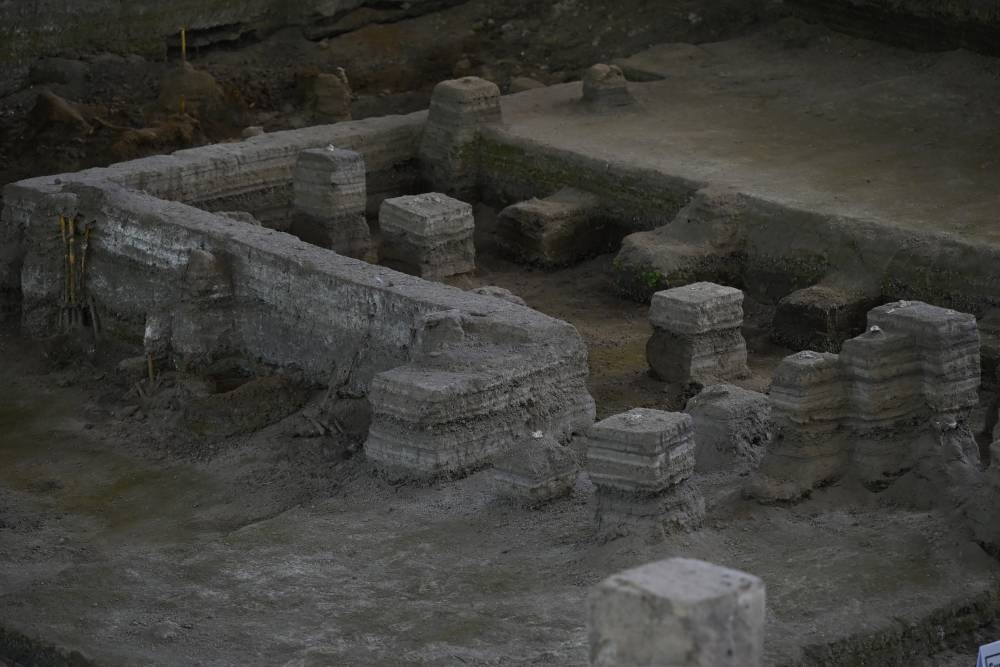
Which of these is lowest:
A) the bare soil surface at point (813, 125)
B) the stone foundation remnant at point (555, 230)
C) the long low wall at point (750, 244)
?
the stone foundation remnant at point (555, 230)

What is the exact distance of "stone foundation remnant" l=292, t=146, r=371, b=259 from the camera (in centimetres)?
1397

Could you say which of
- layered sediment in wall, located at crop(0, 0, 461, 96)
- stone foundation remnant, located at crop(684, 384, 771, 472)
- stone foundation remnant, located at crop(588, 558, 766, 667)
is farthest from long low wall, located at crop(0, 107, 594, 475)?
stone foundation remnant, located at crop(588, 558, 766, 667)

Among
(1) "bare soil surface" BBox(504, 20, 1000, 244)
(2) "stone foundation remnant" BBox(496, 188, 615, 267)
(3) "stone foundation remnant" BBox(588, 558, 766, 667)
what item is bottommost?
(2) "stone foundation remnant" BBox(496, 188, 615, 267)

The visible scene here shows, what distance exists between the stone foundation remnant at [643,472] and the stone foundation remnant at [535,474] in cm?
54

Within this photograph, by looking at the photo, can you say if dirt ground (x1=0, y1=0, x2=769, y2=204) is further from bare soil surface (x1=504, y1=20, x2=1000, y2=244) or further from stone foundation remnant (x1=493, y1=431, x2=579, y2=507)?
stone foundation remnant (x1=493, y1=431, x2=579, y2=507)

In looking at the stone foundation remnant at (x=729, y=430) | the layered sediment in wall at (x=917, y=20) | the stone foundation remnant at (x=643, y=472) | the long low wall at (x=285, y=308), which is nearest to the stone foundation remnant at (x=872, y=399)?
the stone foundation remnant at (x=729, y=430)

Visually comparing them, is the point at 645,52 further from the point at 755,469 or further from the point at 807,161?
the point at 755,469

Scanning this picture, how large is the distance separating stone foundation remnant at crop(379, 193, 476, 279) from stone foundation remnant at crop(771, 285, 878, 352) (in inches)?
88.5

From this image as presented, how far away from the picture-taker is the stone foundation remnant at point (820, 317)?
12586 millimetres

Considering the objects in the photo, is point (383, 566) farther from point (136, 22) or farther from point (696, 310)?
point (136, 22)

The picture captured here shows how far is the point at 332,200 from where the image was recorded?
45.8ft

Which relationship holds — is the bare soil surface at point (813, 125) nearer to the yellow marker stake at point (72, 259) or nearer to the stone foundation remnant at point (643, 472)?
the yellow marker stake at point (72, 259)

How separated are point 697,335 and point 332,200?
3153 mm

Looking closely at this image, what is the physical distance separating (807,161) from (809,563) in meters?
6.06
